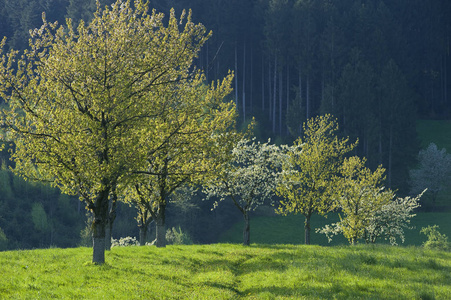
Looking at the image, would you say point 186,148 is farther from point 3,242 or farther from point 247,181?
point 3,242

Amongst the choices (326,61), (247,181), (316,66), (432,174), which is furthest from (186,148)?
(316,66)

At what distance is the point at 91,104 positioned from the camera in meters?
22.0

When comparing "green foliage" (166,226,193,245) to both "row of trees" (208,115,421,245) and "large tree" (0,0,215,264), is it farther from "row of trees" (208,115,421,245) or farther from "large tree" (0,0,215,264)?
"large tree" (0,0,215,264)

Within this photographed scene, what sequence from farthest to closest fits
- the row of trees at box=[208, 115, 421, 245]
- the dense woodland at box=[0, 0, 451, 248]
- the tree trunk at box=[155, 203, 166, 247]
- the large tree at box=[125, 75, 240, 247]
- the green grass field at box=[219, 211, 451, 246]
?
the dense woodland at box=[0, 0, 451, 248] < the green grass field at box=[219, 211, 451, 246] < the row of trees at box=[208, 115, 421, 245] < the tree trunk at box=[155, 203, 166, 247] < the large tree at box=[125, 75, 240, 247]

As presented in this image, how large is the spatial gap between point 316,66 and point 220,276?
11097 cm

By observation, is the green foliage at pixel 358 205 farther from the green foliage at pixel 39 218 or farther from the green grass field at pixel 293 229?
the green foliage at pixel 39 218

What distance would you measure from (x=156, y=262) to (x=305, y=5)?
112m

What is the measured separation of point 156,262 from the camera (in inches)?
914

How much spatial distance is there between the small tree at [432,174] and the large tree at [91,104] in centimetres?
8622

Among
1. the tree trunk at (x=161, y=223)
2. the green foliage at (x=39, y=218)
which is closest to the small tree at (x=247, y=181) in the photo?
the tree trunk at (x=161, y=223)

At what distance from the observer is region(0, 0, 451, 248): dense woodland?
9806 centimetres

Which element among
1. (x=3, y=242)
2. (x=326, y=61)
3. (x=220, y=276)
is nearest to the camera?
(x=220, y=276)

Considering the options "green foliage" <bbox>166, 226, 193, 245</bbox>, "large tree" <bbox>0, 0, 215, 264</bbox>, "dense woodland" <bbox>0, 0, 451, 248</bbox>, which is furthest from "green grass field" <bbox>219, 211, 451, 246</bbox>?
"large tree" <bbox>0, 0, 215, 264</bbox>

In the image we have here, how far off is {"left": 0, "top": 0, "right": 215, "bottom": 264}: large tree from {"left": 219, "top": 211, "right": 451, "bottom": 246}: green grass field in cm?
5817
